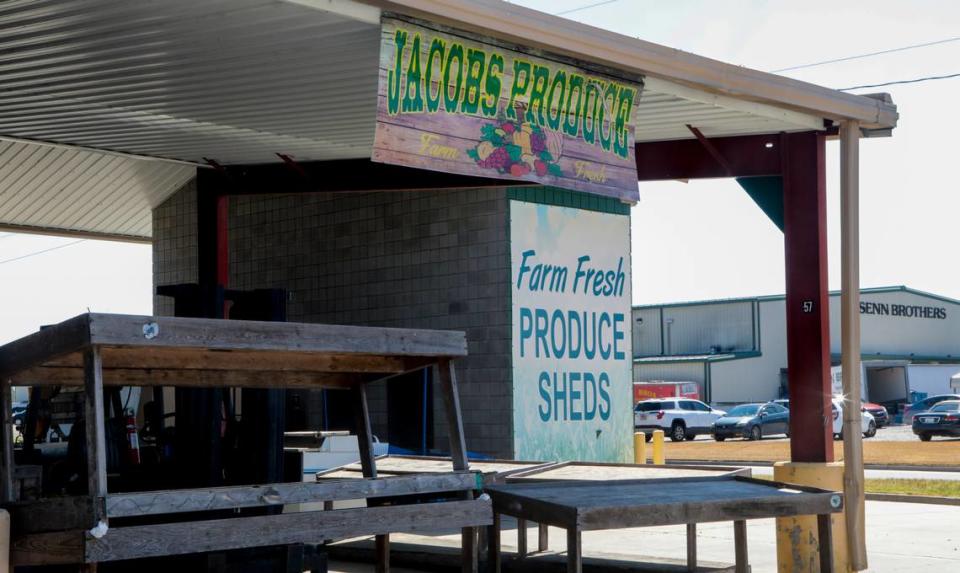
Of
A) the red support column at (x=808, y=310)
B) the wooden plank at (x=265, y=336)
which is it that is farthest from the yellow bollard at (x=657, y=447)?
the wooden plank at (x=265, y=336)

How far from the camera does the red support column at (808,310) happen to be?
1198 cm

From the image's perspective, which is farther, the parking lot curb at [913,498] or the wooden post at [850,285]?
the parking lot curb at [913,498]

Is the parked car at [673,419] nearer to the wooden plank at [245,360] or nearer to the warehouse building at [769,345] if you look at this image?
the warehouse building at [769,345]

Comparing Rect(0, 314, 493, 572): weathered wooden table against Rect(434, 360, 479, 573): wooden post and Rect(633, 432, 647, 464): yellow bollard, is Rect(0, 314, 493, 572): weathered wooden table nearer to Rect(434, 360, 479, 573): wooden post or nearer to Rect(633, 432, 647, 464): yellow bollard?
Rect(434, 360, 479, 573): wooden post

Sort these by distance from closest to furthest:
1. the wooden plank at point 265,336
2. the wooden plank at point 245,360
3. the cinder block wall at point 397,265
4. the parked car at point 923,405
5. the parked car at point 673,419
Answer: the wooden plank at point 265,336 → the wooden plank at point 245,360 → the cinder block wall at point 397,265 → the parked car at point 673,419 → the parked car at point 923,405

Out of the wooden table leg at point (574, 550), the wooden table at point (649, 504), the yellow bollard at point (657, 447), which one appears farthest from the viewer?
the yellow bollard at point (657, 447)

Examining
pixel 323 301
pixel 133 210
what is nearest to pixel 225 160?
pixel 323 301

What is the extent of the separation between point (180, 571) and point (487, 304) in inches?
452

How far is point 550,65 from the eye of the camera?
34.1ft

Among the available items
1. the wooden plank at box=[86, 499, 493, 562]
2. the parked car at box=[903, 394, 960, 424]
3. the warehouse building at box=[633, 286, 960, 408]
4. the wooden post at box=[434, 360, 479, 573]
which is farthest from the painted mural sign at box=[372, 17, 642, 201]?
the warehouse building at box=[633, 286, 960, 408]

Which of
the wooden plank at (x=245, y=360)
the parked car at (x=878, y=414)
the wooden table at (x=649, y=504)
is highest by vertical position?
the wooden plank at (x=245, y=360)

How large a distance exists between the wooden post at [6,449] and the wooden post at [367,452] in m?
2.57

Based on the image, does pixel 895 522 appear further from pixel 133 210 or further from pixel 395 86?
pixel 133 210

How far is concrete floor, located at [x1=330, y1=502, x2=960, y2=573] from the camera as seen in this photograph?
41.6ft
